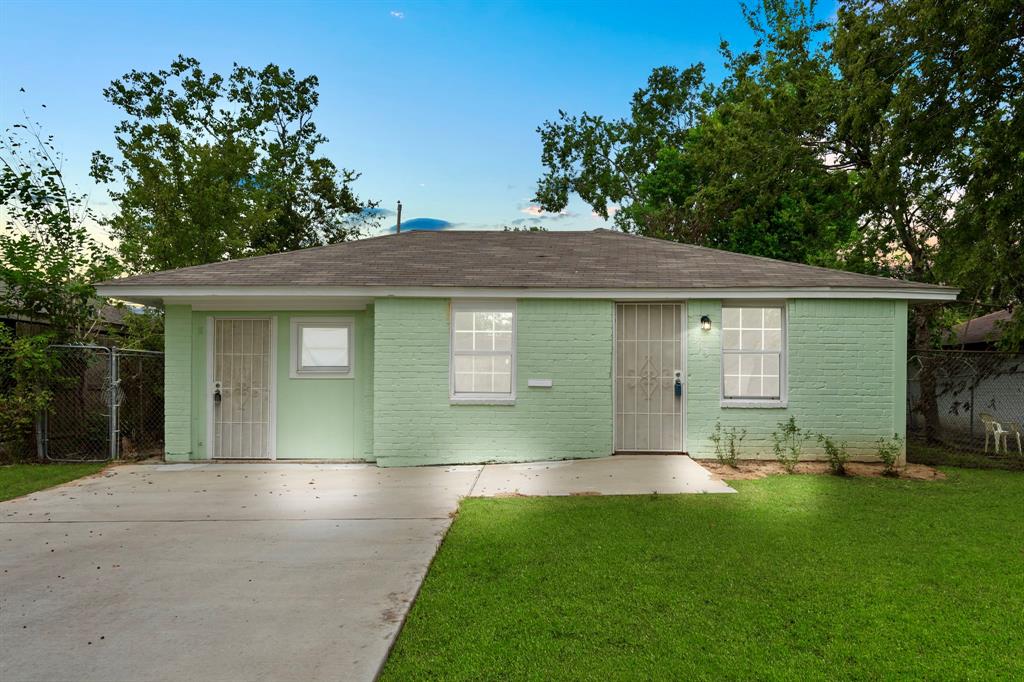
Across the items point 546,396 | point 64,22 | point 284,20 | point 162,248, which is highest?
point 284,20

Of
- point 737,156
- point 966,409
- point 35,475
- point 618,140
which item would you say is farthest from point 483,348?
point 618,140

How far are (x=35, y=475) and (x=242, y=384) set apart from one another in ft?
9.79

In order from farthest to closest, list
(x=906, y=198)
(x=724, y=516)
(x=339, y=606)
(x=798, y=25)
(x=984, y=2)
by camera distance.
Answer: (x=798, y=25) → (x=906, y=198) → (x=984, y=2) → (x=724, y=516) → (x=339, y=606)

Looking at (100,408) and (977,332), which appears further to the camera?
(977,332)

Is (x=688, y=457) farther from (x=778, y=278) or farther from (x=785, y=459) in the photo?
(x=778, y=278)

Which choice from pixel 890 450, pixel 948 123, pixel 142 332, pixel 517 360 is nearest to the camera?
pixel 890 450

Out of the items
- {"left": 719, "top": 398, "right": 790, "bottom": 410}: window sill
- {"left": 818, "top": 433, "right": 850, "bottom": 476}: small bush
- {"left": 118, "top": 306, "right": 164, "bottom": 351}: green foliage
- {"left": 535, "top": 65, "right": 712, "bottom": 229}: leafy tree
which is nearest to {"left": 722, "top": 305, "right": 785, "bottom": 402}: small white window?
{"left": 719, "top": 398, "right": 790, "bottom": 410}: window sill

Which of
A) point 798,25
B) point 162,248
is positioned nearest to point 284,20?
point 162,248

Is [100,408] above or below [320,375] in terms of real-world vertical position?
below

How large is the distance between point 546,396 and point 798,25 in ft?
55.1

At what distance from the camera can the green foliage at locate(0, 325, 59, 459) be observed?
945 cm

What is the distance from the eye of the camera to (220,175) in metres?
18.0

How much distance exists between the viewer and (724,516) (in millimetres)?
6074

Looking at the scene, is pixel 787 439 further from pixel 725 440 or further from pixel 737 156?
pixel 737 156
